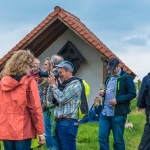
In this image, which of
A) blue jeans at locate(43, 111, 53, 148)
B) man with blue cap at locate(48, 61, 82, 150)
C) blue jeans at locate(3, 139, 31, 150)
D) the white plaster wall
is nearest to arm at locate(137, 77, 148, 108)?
man with blue cap at locate(48, 61, 82, 150)

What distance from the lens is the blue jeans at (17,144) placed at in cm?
418

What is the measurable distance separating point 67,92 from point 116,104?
1451 mm

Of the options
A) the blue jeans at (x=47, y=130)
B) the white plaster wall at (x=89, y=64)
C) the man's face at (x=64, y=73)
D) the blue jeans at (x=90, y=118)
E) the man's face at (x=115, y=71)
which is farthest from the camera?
the blue jeans at (x=90, y=118)

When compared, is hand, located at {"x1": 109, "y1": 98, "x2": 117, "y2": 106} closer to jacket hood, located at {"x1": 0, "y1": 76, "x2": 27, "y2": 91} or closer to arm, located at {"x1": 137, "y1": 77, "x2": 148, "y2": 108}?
arm, located at {"x1": 137, "y1": 77, "x2": 148, "y2": 108}

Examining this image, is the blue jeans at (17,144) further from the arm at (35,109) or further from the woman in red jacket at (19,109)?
the arm at (35,109)

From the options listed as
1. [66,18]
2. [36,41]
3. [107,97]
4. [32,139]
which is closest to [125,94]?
[107,97]

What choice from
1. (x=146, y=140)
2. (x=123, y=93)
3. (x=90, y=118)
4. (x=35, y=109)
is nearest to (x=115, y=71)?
(x=123, y=93)

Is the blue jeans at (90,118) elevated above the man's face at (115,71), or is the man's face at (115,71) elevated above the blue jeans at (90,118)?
the man's face at (115,71)

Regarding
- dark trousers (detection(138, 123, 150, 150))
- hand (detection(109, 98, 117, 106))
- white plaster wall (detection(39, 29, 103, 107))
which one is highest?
white plaster wall (detection(39, 29, 103, 107))

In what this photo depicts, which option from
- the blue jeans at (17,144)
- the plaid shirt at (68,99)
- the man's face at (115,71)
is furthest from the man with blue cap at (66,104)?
the man's face at (115,71)

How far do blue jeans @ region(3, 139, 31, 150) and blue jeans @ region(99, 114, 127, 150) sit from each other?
2.15m

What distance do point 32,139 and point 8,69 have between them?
0.94 m

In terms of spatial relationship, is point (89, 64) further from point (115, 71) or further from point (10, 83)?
point (10, 83)

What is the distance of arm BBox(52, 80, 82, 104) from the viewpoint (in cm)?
480
